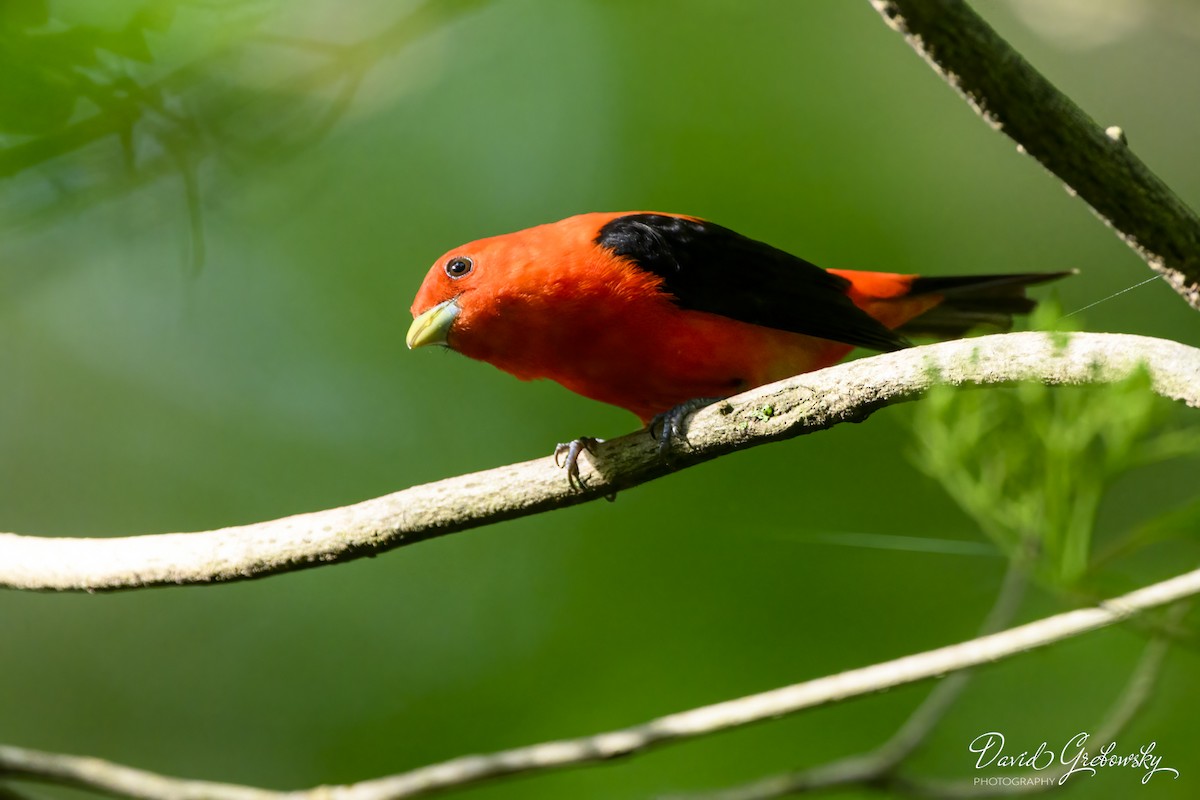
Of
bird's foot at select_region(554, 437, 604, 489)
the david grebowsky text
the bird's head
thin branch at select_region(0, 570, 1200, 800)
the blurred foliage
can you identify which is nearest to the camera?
the blurred foliage

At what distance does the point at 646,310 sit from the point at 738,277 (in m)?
0.23

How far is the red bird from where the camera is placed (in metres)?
2.52

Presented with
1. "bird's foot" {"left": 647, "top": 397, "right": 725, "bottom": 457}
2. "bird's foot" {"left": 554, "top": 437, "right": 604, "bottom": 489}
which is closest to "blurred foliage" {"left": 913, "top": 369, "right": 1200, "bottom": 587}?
"bird's foot" {"left": 647, "top": 397, "right": 725, "bottom": 457}

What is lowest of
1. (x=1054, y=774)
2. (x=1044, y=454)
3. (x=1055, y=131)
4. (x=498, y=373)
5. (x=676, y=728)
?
(x=1054, y=774)

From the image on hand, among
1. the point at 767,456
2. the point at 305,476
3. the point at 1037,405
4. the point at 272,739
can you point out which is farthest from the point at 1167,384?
the point at 272,739

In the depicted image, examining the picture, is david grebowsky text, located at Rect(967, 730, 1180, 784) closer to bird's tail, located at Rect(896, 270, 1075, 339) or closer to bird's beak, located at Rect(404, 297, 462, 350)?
bird's tail, located at Rect(896, 270, 1075, 339)

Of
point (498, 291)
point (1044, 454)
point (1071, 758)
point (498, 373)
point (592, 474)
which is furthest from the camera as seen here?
point (498, 373)

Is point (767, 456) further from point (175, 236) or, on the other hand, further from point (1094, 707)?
point (175, 236)

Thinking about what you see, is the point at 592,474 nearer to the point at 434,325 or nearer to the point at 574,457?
the point at 574,457

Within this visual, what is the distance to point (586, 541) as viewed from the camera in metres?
4.54

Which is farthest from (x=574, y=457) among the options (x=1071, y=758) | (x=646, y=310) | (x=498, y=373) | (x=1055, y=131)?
(x=498, y=373)

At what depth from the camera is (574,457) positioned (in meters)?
2.23

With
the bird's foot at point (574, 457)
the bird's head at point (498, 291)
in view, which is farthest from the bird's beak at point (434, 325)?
the bird's foot at point (574, 457)

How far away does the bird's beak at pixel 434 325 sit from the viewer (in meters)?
2.53
